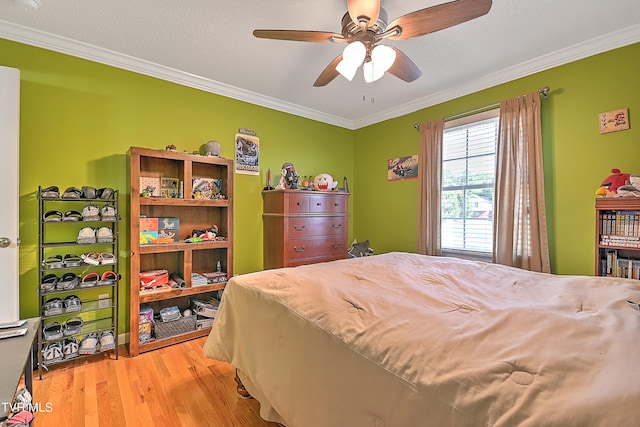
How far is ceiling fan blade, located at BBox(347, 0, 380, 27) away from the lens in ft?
4.58

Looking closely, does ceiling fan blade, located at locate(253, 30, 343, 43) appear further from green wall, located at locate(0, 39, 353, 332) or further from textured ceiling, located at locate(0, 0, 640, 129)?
green wall, located at locate(0, 39, 353, 332)

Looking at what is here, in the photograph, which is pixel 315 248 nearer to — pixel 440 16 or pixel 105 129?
pixel 105 129

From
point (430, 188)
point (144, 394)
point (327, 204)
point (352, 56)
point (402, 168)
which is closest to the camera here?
point (352, 56)

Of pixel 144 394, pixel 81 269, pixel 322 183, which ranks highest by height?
pixel 322 183

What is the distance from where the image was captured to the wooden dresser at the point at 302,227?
10.1 ft

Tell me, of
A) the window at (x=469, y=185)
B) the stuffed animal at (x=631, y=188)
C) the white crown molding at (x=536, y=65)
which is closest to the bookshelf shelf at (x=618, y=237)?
the stuffed animal at (x=631, y=188)

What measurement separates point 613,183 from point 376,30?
6.50 feet

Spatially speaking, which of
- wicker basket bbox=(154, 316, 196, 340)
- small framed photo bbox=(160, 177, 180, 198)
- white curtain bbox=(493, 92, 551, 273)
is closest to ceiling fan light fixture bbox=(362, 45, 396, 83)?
white curtain bbox=(493, 92, 551, 273)

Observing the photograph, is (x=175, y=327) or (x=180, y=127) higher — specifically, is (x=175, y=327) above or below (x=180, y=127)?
below

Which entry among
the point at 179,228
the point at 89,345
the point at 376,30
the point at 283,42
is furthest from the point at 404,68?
the point at 89,345

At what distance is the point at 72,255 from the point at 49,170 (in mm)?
687

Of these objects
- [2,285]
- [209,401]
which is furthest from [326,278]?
[2,285]

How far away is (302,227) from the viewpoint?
3197mm

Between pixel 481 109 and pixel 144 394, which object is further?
pixel 481 109
